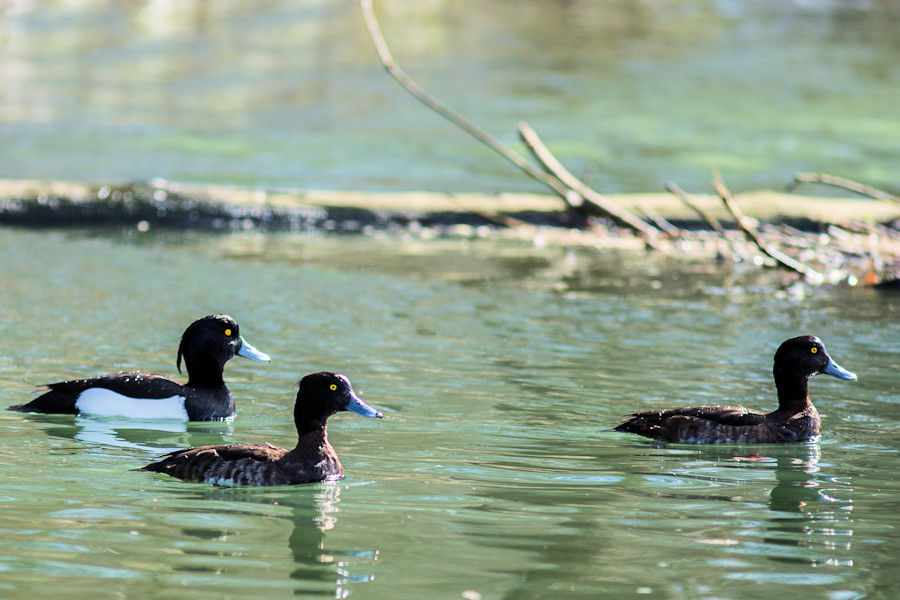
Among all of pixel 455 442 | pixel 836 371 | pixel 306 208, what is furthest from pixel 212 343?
pixel 306 208

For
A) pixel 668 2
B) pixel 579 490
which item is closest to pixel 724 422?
pixel 579 490

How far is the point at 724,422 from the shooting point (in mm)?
9961

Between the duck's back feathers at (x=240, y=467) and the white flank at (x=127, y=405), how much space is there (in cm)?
176

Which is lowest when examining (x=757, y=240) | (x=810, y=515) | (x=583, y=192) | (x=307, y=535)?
(x=307, y=535)

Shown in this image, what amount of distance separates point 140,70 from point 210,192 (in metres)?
14.9

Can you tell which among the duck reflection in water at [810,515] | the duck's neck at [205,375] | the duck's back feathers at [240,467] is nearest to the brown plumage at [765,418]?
the duck reflection in water at [810,515]

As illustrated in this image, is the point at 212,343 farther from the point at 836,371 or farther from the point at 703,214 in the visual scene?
the point at 703,214

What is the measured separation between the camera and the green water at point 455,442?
23.2 feet

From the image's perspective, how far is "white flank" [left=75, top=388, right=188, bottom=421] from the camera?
10.4 m

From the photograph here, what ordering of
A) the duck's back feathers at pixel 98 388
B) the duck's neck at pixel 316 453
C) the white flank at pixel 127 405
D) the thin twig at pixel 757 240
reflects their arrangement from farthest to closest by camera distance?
the thin twig at pixel 757 240 < the white flank at pixel 127 405 < the duck's back feathers at pixel 98 388 < the duck's neck at pixel 316 453

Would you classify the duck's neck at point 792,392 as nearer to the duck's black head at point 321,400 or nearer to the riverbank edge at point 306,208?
the duck's black head at point 321,400

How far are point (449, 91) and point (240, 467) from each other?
79.4 feet

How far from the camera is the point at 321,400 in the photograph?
8.98 metres

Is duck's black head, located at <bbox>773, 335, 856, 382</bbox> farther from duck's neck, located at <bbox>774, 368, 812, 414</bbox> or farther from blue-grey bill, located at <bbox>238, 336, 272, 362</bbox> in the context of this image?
blue-grey bill, located at <bbox>238, 336, 272, 362</bbox>
